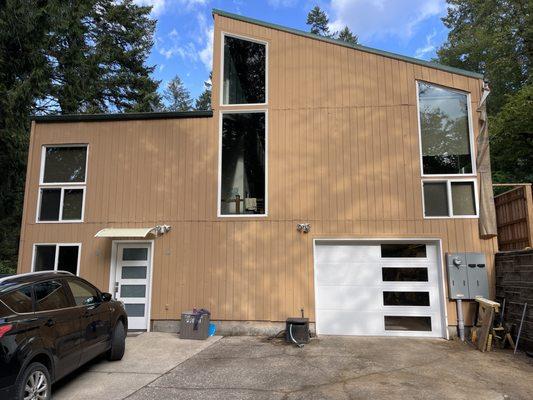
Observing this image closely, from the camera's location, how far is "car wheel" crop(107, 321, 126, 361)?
6547 millimetres

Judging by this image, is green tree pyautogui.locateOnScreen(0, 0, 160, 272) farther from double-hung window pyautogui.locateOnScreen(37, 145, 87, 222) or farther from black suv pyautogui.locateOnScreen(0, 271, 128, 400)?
black suv pyautogui.locateOnScreen(0, 271, 128, 400)

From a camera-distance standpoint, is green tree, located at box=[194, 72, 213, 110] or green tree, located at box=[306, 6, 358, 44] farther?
green tree, located at box=[194, 72, 213, 110]

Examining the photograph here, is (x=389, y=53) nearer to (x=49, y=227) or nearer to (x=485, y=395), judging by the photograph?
(x=485, y=395)

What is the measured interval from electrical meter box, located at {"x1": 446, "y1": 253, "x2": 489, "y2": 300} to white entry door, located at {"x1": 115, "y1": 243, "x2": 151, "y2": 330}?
7114 mm

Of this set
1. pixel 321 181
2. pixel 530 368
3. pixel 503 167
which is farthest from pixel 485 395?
pixel 503 167

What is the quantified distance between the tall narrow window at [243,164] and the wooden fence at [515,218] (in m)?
5.65

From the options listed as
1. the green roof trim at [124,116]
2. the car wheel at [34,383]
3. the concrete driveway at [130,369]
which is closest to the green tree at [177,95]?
the green roof trim at [124,116]

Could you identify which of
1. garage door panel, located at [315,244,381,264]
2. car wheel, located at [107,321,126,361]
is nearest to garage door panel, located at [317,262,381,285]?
garage door panel, located at [315,244,381,264]

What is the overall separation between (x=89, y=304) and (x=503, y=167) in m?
18.6

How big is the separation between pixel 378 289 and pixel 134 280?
592 centimetres

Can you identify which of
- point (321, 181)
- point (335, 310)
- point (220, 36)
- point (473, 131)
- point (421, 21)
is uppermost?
point (421, 21)

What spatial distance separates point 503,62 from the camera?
19125mm

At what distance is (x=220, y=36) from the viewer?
413 inches

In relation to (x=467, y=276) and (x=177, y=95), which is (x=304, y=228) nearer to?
(x=467, y=276)
